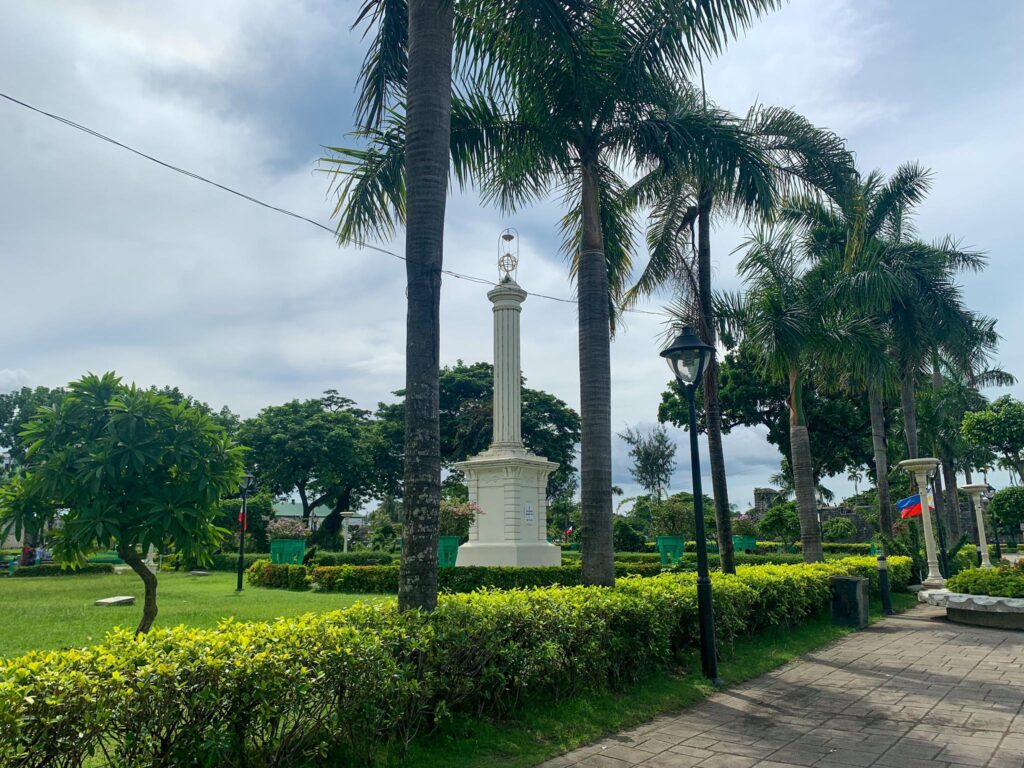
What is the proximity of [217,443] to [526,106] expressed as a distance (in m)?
5.45

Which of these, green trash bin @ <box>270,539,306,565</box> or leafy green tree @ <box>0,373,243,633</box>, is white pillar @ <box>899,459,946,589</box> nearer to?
leafy green tree @ <box>0,373,243,633</box>

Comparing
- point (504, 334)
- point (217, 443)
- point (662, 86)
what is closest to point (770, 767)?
point (217, 443)

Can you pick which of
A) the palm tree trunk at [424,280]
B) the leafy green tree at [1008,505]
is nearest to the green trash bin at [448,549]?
the palm tree trunk at [424,280]

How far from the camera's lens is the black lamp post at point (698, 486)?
7340 mm

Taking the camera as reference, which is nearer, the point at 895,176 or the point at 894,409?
the point at 895,176

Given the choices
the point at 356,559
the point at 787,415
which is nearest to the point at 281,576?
the point at 356,559

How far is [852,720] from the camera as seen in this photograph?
5.87 m

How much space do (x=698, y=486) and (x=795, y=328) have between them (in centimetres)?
675

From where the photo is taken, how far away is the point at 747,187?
889 cm

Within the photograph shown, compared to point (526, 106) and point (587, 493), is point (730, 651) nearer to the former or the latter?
point (587, 493)

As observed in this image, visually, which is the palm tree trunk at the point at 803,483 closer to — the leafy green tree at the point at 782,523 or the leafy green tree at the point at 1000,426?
the leafy green tree at the point at 1000,426

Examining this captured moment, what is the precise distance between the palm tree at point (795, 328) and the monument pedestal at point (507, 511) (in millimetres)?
7877

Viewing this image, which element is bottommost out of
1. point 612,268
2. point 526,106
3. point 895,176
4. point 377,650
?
point 377,650

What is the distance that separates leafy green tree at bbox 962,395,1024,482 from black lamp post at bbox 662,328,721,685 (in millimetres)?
17272
